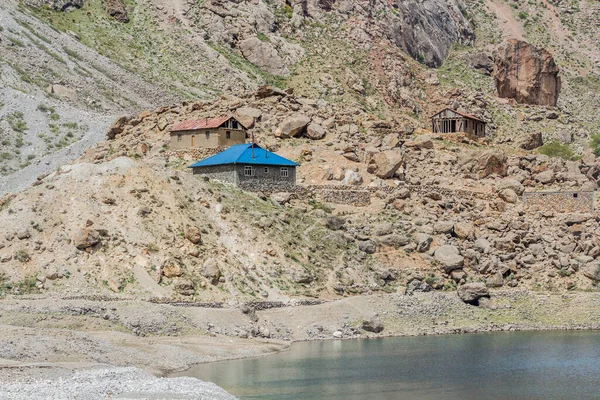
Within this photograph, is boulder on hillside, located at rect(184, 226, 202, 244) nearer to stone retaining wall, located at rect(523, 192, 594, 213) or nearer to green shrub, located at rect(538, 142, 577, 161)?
stone retaining wall, located at rect(523, 192, 594, 213)

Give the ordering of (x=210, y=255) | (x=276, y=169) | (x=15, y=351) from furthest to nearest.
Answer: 1. (x=276, y=169)
2. (x=210, y=255)
3. (x=15, y=351)

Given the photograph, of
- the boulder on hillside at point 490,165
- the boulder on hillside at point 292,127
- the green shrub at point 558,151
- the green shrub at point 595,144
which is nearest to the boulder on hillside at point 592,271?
the boulder on hillside at point 490,165

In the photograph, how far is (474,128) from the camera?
112 m

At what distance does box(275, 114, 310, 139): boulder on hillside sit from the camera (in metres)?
92.5

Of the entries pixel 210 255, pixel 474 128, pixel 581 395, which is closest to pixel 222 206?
pixel 210 255

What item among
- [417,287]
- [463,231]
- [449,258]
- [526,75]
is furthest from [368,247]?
[526,75]

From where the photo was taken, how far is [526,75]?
145625 millimetres

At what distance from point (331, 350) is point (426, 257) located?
19281mm

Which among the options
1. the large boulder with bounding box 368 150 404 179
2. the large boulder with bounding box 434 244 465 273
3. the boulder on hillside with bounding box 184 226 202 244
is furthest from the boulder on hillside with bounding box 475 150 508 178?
the boulder on hillside with bounding box 184 226 202 244

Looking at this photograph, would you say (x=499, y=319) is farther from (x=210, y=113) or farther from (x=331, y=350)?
(x=210, y=113)

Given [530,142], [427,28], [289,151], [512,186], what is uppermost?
[427,28]

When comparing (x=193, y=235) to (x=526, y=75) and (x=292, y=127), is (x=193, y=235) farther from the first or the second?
(x=526, y=75)

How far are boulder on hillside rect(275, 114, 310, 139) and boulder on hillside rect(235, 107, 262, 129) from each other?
2.58 metres

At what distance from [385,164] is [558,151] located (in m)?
39.6
